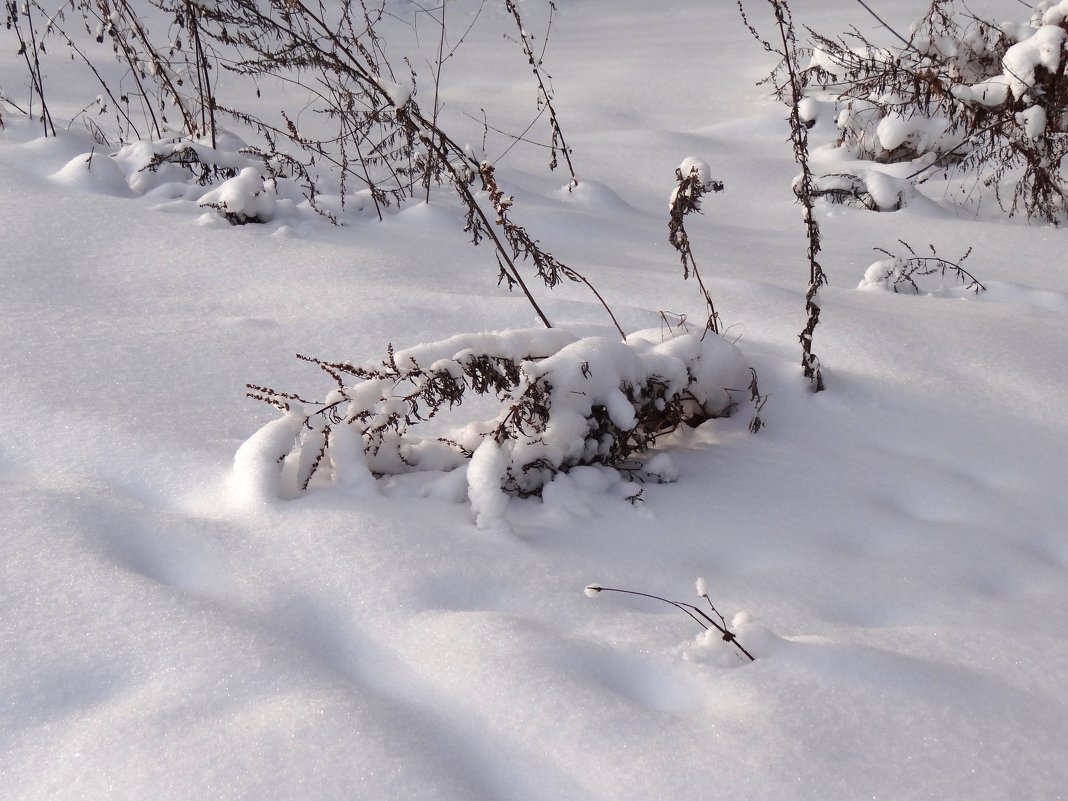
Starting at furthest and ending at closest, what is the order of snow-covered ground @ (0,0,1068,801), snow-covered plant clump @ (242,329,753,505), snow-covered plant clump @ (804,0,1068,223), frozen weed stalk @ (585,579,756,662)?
snow-covered plant clump @ (804,0,1068,223) < snow-covered plant clump @ (242,329,753,505) < frozen weed stalk @ (585,579,756,662) < snow-covered ground @ (0,0,1068,801)

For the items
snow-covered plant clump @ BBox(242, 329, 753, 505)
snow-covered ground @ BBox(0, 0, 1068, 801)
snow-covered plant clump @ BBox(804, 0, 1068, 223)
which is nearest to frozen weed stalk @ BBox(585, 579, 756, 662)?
snow-covered ground @ BBox(0, 0, 1068, 801)

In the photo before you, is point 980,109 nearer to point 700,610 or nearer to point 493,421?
point 493,421

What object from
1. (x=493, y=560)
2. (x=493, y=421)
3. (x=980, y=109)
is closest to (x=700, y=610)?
(x=493, y=560)

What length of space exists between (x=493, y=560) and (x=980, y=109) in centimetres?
351

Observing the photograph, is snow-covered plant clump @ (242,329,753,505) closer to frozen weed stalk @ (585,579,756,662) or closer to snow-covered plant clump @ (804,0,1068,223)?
frozen weed stalk @ (585,579,756,662)

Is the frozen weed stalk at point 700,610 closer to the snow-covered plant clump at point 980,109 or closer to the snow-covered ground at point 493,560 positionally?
the snow-covered ground at point 493,560

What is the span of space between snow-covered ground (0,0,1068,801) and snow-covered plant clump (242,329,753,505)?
59mm

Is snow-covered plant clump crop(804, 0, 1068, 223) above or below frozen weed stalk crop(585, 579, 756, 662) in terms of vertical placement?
above

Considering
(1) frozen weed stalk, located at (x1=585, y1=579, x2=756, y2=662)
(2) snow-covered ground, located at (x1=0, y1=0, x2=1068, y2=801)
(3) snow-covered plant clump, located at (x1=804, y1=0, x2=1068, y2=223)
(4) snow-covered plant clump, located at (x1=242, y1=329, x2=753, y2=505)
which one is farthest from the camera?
(3) snow-covered plant clump, located at (x1=804, y1=0, x2=1068, y2=223)

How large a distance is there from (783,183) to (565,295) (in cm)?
251

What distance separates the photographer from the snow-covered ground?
110 centimetres

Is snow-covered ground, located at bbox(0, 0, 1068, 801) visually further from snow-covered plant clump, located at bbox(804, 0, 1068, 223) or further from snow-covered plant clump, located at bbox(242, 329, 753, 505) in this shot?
snow-covered plant clump, located at bbox(804, 0, 1068, 223)

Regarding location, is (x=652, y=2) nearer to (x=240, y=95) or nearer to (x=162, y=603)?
(x=240, y=95)

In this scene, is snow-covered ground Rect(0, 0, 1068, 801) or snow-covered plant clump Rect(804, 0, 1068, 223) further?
snow-covered plant clump Rect(804, 0, 1068, 223)
